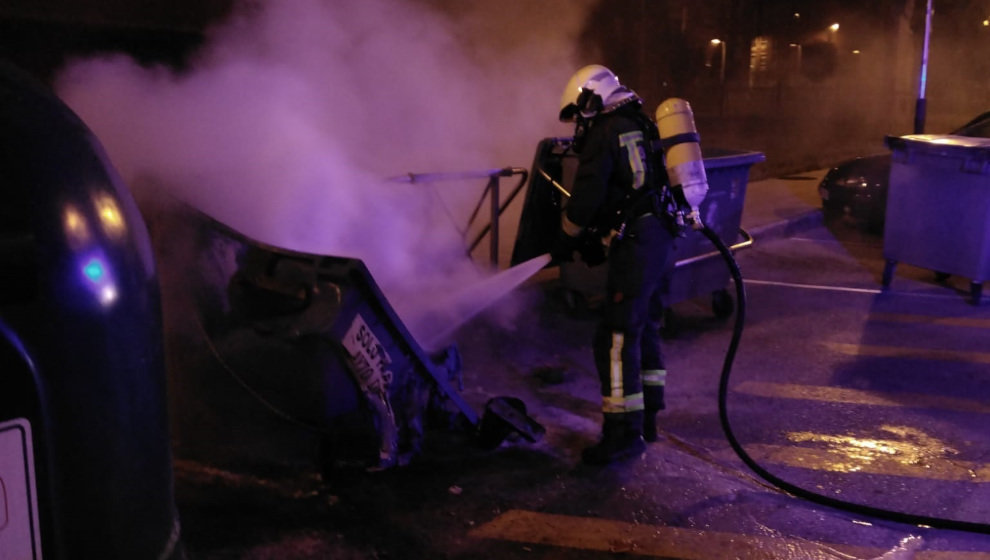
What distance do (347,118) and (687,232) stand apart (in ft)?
8.26

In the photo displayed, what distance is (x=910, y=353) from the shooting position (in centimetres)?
570

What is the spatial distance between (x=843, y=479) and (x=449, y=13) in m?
5.10

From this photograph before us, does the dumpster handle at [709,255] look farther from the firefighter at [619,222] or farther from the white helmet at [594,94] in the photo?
the white helmet at [594,94]

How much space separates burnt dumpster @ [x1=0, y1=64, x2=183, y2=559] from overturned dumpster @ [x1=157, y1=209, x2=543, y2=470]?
1870 mm

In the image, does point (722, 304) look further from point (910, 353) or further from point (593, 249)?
point (593, 249)

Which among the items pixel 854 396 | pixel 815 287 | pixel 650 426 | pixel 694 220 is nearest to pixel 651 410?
pixel 650 426

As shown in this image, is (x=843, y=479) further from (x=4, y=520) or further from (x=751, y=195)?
(x=751, y=195)

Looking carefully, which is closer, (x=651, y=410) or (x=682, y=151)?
(x=682, y=151)

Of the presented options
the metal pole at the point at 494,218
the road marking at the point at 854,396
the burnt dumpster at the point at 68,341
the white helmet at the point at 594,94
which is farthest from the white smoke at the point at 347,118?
the burnt dumpster at the point at 68,341

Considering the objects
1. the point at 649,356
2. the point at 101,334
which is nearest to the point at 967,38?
the point at 649,356

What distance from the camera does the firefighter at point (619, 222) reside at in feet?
12.6

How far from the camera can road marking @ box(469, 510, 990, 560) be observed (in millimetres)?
3215

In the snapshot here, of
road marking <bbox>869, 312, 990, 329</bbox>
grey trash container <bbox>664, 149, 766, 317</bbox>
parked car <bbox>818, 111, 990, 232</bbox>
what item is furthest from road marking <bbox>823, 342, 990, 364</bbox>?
parked car <bbox>818, 111, 990, 232</bbox>

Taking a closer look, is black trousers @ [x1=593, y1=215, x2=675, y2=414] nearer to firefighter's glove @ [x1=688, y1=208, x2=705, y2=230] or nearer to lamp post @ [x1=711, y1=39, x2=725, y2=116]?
firefighter's glove @ [x1=688, y1=208, x2=705, y2=230]
